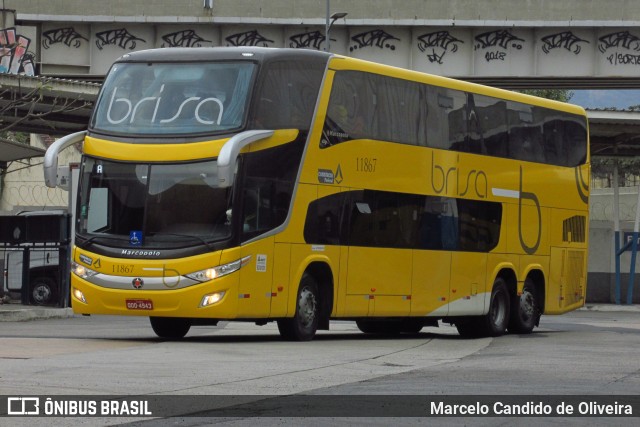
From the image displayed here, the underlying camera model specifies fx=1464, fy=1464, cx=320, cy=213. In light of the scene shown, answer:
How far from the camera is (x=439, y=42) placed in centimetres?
4962

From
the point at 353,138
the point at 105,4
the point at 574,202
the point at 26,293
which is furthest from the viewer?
the point at 105,4

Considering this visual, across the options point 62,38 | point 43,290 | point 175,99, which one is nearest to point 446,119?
point 175,99

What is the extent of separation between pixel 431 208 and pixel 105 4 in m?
27.9

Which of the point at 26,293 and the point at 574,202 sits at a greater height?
the point at 574,202

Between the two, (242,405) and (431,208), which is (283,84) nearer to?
(431,208)

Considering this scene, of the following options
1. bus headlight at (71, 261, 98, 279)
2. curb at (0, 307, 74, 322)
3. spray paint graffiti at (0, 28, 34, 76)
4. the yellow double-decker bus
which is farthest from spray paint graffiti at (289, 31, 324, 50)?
bus headlight at (71, 261, 98, 279)

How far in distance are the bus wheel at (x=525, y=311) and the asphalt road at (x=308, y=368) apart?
10.0 ft

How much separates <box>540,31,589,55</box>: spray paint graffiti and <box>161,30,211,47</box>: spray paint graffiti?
11395 mm

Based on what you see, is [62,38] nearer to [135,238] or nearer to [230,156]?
[135,238]

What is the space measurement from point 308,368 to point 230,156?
3.97 metres


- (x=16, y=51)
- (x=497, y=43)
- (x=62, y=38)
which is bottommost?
(x=16, y=51)

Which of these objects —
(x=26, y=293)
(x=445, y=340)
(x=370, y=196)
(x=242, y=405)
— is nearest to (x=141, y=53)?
(x=370, y=196)

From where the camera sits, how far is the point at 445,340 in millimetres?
23594

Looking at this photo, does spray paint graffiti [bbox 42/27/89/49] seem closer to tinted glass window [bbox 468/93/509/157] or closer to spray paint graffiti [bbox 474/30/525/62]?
spray paint graffiti [bbox 474/30/525/62]
